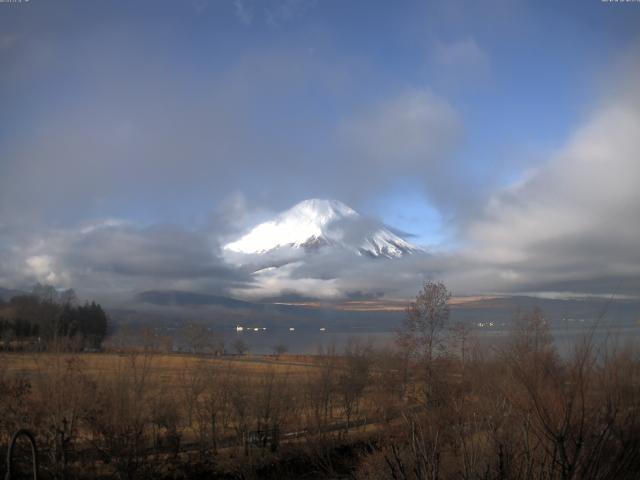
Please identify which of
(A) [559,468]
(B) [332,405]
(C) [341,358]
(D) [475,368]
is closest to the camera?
(A) [559,468]

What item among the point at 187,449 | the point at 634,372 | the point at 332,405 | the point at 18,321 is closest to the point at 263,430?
the point at 187,449

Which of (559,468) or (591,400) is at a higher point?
(591,400)

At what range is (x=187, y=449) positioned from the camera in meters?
30.4

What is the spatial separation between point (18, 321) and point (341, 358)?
7232cm

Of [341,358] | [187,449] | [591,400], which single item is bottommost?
[187,449]

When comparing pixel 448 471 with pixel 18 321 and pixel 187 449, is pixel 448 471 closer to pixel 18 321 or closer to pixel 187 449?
pixel 187 449

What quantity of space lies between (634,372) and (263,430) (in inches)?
968

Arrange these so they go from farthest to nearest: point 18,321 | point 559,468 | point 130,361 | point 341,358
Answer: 1. point 18,321
2. point 341,358
3. point 130,361
4. point 559,468

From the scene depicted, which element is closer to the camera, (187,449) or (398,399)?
(187,449)

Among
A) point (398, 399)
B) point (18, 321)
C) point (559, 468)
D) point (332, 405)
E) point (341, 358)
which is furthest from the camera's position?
point (18, 321)

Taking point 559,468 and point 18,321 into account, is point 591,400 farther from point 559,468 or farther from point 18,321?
point 18,321

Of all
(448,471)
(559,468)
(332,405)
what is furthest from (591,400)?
(332,405)

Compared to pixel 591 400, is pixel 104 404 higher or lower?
lower

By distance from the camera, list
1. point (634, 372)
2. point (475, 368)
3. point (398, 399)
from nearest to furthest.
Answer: point (634, 372)
point (475, 368)
point (398, 399)
